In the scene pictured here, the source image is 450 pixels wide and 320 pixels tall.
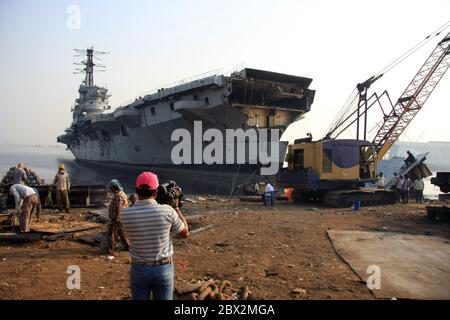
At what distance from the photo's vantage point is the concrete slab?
5184 mm

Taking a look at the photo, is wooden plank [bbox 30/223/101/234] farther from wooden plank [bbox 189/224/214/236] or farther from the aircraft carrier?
the aircraft carrier

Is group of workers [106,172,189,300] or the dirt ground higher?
group of workers [106,172,189,300]

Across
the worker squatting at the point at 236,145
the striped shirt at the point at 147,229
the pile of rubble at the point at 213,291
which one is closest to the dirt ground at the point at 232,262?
the pile of rubble at the point at 213,291

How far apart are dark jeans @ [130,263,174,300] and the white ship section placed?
69.8 feet

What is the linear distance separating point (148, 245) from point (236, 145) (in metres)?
26.9

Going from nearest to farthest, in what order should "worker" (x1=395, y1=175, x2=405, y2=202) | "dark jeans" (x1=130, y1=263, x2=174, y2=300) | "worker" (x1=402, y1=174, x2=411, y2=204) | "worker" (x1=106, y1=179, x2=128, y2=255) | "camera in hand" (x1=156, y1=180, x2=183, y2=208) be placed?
"dark jeans" (x1=130, y1=263, x2=174, y2=300)
"camera in hand" (x1=156, y1=180, x2=183, y2=208)
"worker" (x1=106, y1=179, x2=128, y2=255)
"worker" (x1=402, y1=174, x2=411, y2=204)
"worker" (x1=395, y1=175, x2=405, y2=202)

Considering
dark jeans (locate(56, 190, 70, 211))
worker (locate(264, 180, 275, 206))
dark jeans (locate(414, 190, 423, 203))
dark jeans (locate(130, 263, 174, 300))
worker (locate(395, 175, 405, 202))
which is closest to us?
dark jeans (locate(130, 263, 174, 300))

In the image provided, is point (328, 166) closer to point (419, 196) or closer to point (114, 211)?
point (419, 196)

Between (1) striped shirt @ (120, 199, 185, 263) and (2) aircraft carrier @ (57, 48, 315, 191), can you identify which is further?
(2) aircraft carrier @ (57, 48, 315, 191)

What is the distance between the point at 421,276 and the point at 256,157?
2350 cm

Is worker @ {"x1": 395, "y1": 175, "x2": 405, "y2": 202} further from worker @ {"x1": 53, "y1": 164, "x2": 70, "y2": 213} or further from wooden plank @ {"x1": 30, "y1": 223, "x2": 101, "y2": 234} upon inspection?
worker @ {"x1": 53, "y1": 164, "x2": 70, "y2": 213}

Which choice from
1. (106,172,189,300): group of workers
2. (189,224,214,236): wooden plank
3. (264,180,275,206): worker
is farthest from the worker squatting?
(106,172,189,300): group of workers

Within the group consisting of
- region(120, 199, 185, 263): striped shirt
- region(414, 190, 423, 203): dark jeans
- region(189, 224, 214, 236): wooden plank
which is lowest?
region(189, 224, 214, 236): wooden plank
